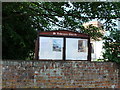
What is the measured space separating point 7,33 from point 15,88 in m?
2.23

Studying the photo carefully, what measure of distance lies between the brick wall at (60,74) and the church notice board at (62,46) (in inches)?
7.2

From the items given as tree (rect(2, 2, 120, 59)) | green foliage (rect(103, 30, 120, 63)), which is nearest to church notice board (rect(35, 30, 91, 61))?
green foliage (rect(103, 30, 120, 63))

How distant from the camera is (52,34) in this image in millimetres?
5121

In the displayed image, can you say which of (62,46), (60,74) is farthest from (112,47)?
(60,74)

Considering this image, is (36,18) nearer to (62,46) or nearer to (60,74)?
(62,46)

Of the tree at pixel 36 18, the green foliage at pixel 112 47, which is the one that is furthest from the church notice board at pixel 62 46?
the tree at pixel 36 18

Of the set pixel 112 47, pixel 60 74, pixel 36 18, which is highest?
pixel 36 18

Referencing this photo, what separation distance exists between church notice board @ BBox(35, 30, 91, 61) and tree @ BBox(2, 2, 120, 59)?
129cm

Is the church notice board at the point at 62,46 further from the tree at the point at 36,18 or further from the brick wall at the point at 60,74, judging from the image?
the tree at the point at 36,18

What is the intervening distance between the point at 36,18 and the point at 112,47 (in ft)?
12.5

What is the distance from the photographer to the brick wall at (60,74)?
4.90m

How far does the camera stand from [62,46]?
5129 mm

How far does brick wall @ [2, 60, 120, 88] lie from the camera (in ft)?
16.1

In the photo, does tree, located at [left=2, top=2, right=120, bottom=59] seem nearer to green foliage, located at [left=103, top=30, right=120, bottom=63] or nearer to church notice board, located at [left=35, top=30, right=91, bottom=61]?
green foliage, located at [left=103, top=30, right=120, bottom=63]
